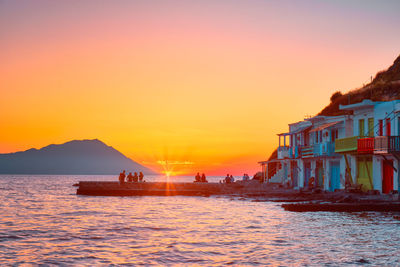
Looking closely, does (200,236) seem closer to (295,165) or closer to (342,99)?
(295,165)

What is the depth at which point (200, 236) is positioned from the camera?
2466 centimetres

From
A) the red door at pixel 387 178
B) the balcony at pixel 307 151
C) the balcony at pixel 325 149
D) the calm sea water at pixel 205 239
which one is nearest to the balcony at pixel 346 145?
the balcony at pixel 325 149

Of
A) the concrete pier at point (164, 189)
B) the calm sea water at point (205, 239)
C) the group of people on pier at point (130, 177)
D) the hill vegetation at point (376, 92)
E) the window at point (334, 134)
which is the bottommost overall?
the calm sea water at point (205, 239)

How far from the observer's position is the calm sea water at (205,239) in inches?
725

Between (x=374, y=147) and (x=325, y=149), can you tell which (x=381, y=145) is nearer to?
(x=374, y=147)

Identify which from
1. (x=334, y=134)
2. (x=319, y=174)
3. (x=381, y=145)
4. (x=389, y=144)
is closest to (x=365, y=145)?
(x=381, y=145)

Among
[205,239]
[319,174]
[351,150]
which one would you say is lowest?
[205,239]

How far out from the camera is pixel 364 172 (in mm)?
44656

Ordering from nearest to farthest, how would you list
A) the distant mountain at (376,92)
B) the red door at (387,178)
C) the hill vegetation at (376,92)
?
the red door at (387,178) < the distant mountain at (376,92) < the hill vegetation at (376,92)

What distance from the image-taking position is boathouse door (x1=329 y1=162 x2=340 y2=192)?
50562 millimetres

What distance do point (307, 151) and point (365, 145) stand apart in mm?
16741

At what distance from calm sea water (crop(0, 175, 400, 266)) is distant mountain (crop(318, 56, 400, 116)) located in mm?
38149

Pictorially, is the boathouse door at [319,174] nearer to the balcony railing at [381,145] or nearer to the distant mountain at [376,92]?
the distant mountain at [376,92]

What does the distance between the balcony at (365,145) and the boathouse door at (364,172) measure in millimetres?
2510
